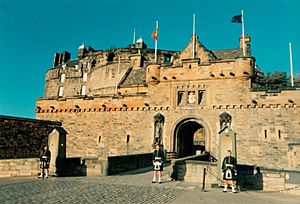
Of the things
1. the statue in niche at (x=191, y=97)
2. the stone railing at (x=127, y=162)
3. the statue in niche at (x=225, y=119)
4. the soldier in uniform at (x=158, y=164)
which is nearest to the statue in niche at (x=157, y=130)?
the statue in niche at (x=191, y=97)

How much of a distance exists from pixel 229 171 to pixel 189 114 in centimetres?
1121

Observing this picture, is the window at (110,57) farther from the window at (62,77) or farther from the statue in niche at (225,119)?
the statue in niche at (225,119)

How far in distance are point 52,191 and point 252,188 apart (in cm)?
738

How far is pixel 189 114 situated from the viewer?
799 inches

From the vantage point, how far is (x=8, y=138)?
2003 centimetres

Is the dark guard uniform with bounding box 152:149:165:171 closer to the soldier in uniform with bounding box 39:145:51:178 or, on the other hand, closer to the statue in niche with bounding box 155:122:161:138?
the soldier in uniform with bounding box 39:145:51:178

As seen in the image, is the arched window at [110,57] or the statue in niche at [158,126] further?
the arched window at [110,57]

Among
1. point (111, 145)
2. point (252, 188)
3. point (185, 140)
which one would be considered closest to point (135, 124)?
point (111, 145)

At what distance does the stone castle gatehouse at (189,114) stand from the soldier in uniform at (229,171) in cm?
626

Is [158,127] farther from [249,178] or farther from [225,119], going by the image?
[249,178]

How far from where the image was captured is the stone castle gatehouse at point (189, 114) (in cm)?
1773

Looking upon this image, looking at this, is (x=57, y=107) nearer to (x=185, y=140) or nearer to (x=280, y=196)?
(x=185, y=140)

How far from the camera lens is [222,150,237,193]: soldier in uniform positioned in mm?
9078

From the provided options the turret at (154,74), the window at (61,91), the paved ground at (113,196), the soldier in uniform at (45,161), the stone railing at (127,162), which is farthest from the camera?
the window at (61,91)
